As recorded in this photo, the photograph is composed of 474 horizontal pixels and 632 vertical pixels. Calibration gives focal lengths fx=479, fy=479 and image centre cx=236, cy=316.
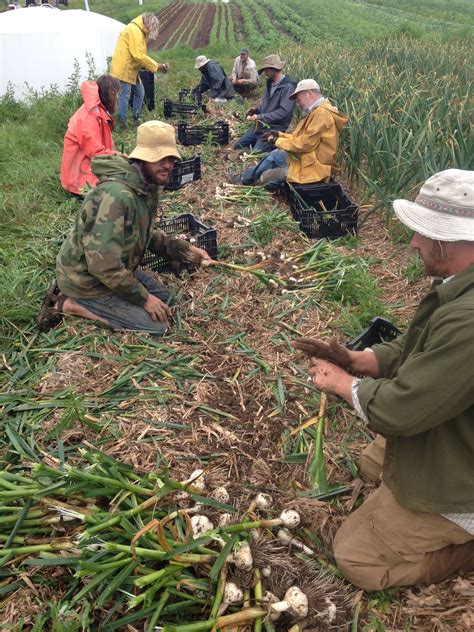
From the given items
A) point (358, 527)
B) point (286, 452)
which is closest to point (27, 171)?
point (286, 452)

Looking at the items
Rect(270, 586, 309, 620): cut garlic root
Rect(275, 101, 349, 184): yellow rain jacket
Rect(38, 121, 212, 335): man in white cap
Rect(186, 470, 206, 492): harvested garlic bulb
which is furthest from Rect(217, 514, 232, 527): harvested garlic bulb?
Rect(275, 101, 349, 184): yellow rain jacket

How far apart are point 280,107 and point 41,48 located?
4.90 meters

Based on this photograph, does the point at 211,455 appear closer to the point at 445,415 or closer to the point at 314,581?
the point at 314,581

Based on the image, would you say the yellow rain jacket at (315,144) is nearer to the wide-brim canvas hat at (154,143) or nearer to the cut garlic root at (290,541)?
the wide-brim canvas hat at (154,143)

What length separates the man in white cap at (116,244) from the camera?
9.22 feet

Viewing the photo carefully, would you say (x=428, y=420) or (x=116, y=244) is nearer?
(x=428, y=420)

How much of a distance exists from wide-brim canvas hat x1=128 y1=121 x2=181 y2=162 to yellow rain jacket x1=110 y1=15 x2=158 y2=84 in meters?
5.31

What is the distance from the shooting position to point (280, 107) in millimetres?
6504

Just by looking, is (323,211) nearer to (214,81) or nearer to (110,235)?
(110,235)

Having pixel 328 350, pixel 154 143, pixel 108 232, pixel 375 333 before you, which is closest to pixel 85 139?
pixel 154 143

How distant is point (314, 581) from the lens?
1.84 metres

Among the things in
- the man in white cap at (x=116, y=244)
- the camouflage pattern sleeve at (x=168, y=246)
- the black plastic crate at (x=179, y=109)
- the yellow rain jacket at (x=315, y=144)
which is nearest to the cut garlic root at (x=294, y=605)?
the man in white cap at (x=116, y=244)

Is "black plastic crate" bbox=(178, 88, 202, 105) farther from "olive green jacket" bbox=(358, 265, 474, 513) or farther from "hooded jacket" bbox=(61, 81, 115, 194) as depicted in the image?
"olive green jacket" bbox=(358, 265, 474, 513)

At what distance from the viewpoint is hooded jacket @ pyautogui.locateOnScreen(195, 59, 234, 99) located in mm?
9000
